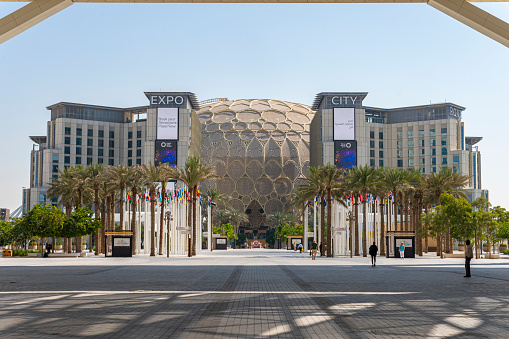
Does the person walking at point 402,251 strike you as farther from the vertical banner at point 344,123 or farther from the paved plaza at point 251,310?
the vertical banner at point 344,123

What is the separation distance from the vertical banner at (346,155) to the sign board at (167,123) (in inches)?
1267

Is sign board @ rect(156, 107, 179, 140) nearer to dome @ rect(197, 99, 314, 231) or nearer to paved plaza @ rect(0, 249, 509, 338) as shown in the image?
dome @ rect(197, 99, 314, 231)

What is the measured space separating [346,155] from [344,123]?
22.5 feet

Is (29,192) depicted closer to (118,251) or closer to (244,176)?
(244,176)

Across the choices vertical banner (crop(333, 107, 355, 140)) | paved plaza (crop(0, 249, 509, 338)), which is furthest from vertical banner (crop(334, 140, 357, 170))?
paved plaza (crop(0, 249, 509, 338))

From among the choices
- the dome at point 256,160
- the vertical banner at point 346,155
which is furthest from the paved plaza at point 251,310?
the dome at point 256,160

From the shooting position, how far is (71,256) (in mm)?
51500

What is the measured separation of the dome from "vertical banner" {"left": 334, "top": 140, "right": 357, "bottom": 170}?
20.7 meters

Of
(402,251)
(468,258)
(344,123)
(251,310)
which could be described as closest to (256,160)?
(344,123)

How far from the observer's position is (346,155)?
4555 inches

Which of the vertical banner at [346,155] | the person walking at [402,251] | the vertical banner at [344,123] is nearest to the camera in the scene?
the person walking at [402,251]

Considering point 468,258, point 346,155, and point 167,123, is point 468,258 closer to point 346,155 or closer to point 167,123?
point 346,155

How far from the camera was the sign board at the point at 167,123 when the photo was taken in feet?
385

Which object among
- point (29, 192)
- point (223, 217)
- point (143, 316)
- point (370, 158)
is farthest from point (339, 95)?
point (143, 316)
